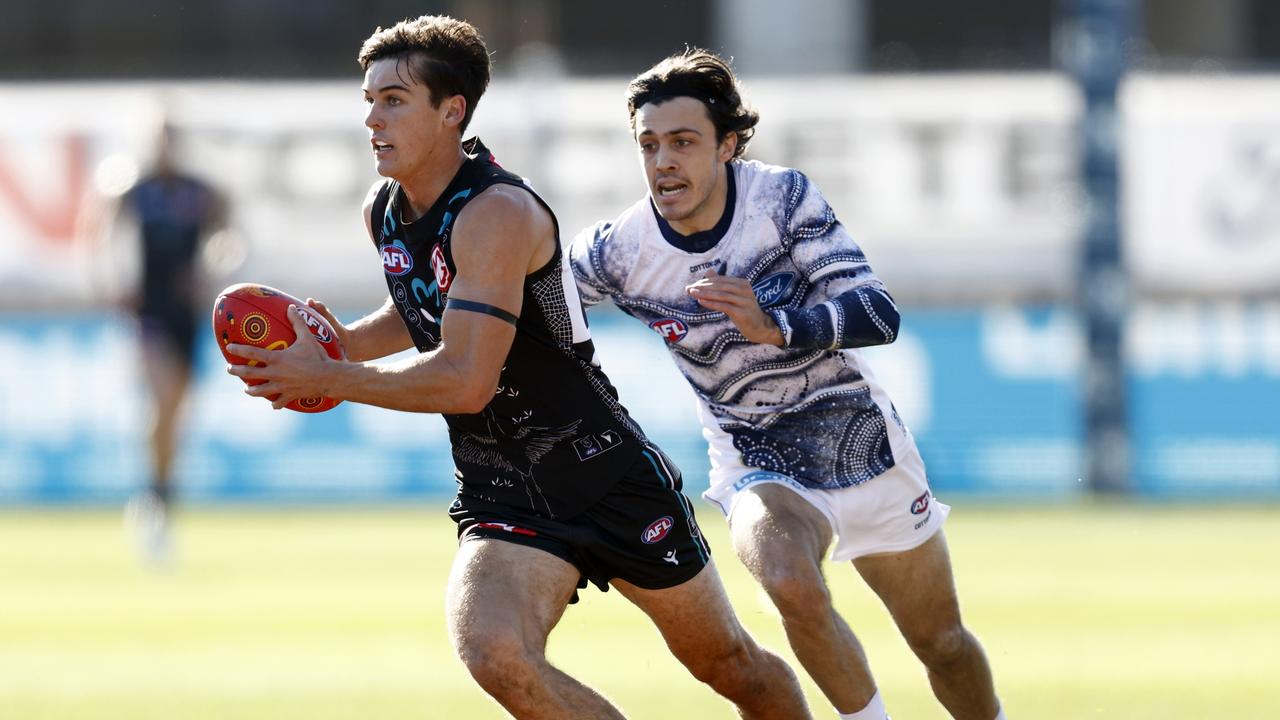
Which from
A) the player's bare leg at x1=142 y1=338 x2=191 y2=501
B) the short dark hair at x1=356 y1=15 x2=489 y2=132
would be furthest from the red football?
the player's bare leg at x1=142 y1=338 x2=191 y2=501

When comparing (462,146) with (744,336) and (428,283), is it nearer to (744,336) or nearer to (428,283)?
(428,283)

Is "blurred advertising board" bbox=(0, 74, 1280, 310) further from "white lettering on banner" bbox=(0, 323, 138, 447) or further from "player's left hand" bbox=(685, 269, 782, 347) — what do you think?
"player's left hand" bbox=(685, 269, 782, 347)

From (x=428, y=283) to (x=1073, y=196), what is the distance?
12.9m

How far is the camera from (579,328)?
621 centimetres

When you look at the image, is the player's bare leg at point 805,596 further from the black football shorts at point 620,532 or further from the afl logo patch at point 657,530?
the afl logo patch at point 657,530

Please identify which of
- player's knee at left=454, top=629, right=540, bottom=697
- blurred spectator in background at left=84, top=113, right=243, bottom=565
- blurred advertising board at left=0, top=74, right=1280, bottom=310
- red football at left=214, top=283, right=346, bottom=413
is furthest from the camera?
blurred advertising board at left=0, top=74, right=1280, bottom=310

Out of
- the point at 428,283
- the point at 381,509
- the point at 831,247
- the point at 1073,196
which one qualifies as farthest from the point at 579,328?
the point at 1073,196

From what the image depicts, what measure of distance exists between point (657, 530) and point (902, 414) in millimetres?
11930

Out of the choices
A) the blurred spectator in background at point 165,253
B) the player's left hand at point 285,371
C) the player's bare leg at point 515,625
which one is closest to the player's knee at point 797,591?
the player's bare leg at point 515,625

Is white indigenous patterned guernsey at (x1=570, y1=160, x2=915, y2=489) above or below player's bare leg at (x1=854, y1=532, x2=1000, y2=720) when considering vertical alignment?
above

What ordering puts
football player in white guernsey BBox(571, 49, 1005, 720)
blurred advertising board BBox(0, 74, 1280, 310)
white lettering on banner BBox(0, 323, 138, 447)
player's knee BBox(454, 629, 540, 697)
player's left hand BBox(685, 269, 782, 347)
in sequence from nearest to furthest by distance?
player's knee BBox(454, 629, 540, 697)
player's left hand BBox(685, 269, 782, 347)
football player in white guernsey BBox(571, 49, 1005, 720)
white lettering on banner BBox(0, 323, 138, 447)
blurred advertising board BBox(0, 74, 1280, 310)

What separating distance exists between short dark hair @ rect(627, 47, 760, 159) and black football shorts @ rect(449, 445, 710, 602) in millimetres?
1170

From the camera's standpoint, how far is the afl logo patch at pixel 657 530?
20.1 ft

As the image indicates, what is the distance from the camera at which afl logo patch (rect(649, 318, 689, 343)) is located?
6.74m
